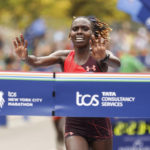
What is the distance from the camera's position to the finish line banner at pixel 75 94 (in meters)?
5.27

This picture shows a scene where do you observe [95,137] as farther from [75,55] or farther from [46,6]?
[46,6]

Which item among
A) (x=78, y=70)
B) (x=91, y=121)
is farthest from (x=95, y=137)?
(x=78, y=70)

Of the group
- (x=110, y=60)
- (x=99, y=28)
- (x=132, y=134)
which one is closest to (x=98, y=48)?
(x=110, y=60)

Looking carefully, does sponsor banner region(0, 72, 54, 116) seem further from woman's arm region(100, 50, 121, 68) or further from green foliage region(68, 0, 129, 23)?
green foliage region(68, 0, 129, 23)

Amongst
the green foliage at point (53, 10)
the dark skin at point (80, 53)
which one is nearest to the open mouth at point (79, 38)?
the dark skin at point (80, 53)

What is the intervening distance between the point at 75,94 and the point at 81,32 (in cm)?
66

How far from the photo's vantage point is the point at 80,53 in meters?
5.68

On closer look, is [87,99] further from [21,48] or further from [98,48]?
[21,48]

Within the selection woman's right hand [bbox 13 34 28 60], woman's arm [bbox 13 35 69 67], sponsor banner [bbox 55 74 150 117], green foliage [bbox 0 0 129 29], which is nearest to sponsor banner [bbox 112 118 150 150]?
woman's arm [bbox 13 35 69 67]

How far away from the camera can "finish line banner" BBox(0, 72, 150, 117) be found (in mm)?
5273

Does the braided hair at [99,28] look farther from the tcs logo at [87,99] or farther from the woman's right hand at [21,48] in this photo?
the tcs logo at [87,99]

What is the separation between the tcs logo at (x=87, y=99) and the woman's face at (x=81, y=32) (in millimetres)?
578

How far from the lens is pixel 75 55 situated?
5.71 metres

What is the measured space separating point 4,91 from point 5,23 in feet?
99.3
